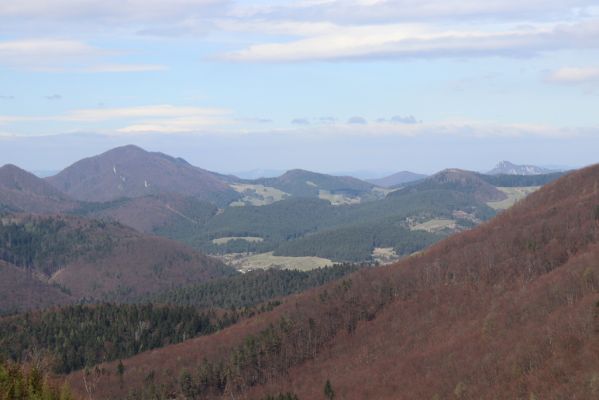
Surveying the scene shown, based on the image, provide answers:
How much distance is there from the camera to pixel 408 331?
5566 inches

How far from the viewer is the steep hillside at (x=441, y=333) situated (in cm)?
9631

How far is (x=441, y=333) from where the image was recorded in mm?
133000

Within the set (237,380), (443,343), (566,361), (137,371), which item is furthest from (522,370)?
(137,371)

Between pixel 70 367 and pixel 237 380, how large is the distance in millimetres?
50490

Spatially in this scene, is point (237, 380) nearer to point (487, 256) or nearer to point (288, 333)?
point (288, 333)

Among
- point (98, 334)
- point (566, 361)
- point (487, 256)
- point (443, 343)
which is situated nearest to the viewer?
point (566, 361)

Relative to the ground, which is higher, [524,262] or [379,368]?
[524,262]

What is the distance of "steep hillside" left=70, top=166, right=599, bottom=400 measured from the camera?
9631 centimetres

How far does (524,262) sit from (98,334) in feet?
343

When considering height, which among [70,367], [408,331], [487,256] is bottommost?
[70,367]

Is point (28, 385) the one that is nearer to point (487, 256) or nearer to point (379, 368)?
point (379, 368)

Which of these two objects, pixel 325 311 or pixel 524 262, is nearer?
pixel 524 262

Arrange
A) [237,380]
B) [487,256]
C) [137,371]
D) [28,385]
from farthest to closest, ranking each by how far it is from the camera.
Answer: [487,256], [137,371], [237,380], [28,385]

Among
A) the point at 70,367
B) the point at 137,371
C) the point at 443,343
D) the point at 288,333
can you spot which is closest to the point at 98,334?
the point at 70,367
